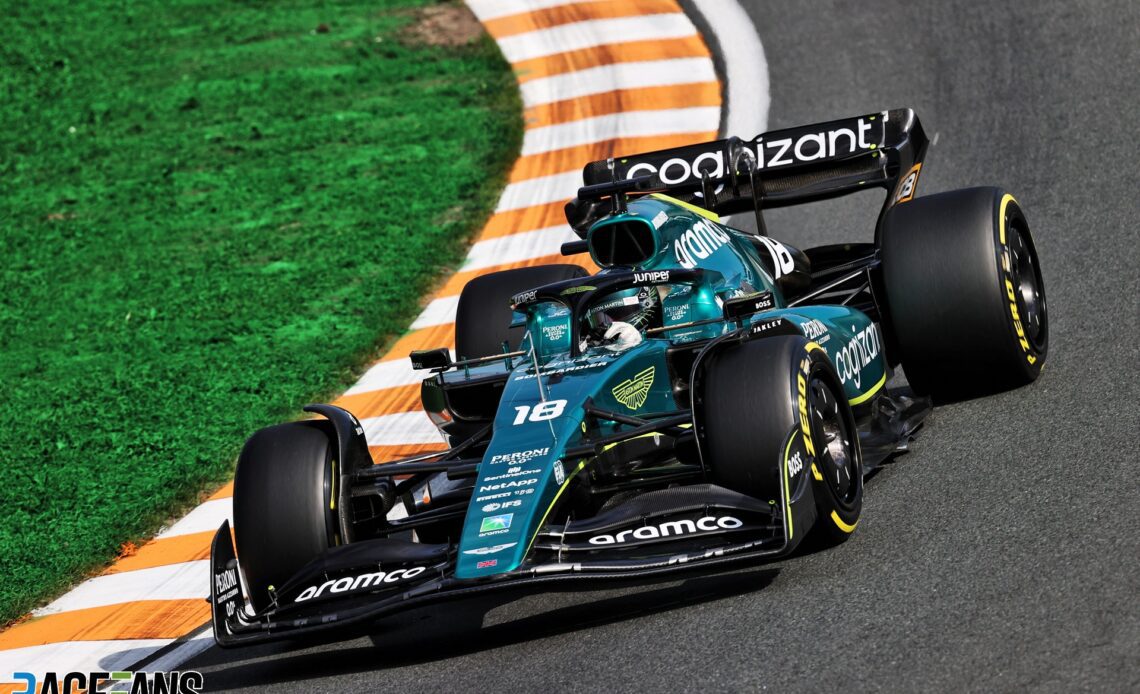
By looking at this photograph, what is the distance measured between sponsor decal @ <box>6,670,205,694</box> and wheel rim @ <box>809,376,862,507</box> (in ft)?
9.15

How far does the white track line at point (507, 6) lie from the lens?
16.3 metres

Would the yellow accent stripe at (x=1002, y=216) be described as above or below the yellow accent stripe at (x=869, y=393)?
above

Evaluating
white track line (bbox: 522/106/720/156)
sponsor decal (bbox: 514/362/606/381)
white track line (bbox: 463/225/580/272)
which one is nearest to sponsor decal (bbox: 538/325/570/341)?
sponsor decal (bbox: 514/362/606/381)

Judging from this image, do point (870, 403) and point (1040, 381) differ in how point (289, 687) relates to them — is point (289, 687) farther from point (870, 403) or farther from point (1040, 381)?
point (1040, 381)

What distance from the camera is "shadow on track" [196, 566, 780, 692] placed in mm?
6000

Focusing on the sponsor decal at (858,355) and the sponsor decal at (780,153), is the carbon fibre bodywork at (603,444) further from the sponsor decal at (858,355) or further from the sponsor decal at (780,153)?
the sponsor decal at (780,153)

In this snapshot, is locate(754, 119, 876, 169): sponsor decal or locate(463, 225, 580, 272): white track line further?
locate(463, 225, 580, 272): white track line

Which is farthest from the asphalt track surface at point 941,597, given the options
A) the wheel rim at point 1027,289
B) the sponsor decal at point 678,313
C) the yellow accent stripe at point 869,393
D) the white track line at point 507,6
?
the white track line at point 507,6

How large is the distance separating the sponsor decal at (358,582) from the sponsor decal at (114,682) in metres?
0.74

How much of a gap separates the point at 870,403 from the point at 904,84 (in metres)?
5.79

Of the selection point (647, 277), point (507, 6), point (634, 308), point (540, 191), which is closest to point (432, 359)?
point (634, 308)

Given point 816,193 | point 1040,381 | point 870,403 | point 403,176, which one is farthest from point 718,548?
point 403,176

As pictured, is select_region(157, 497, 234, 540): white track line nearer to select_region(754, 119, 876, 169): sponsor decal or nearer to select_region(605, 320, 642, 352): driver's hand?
select_region(605, 320, 642, 352): driver's hand

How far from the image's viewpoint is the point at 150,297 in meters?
12.1
